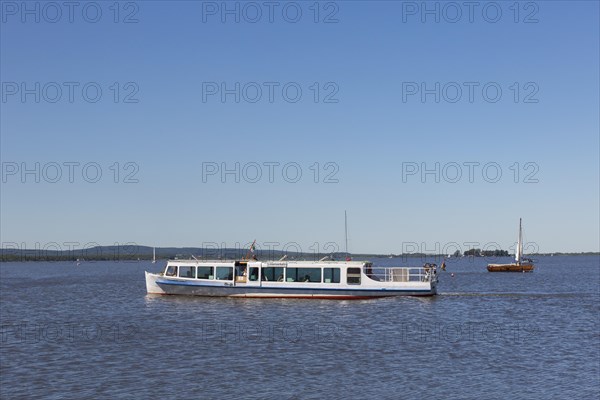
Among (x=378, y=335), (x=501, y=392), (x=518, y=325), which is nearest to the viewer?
(x=501, y=392)

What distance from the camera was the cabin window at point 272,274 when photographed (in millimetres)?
62153

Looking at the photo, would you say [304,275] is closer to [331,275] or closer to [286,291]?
[286,291]

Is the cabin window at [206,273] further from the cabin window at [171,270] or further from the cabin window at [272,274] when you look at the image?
the cabin window at [272,274]

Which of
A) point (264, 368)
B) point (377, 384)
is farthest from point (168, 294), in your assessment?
point (377, 384)

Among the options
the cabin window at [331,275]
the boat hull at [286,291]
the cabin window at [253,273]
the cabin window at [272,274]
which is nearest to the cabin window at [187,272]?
the boat hull at [286,291]

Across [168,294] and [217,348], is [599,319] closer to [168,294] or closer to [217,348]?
[217,348]

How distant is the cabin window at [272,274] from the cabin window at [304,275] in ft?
2.23

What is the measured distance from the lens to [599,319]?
48719mm

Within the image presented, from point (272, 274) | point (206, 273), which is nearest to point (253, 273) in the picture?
point (272, 274)

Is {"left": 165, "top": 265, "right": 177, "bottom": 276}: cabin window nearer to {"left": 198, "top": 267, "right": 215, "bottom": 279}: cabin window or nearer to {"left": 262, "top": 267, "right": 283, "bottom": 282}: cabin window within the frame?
{"left": 198, "top": 267, "right": 215, "bottom": 279}: cabin window

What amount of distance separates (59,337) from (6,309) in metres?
23.7

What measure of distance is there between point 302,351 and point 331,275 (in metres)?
27.8

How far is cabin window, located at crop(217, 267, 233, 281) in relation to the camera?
63.3 meters

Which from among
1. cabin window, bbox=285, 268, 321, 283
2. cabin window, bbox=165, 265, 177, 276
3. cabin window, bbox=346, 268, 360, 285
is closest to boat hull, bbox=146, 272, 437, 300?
cabin window, bbox=346, 268, 360, 285
